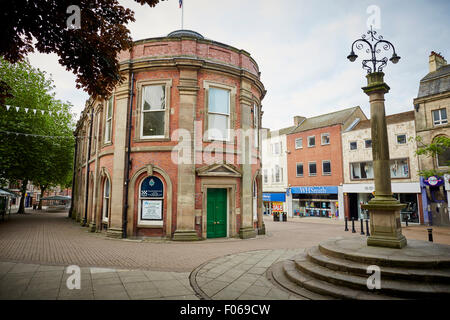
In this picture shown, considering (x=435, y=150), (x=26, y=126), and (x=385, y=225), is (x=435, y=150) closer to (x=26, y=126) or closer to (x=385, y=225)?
(x=385, y=225)

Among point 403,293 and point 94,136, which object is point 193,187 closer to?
point 403,293

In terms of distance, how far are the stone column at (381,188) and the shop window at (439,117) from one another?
19.0 m

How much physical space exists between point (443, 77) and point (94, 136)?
95.1ft

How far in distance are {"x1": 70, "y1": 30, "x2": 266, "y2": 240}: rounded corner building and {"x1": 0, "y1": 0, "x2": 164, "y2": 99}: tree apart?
5412 millimetres

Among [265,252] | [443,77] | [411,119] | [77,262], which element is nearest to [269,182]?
[411,119]

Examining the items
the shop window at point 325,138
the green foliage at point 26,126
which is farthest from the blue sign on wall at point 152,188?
the shop window at point 325,138

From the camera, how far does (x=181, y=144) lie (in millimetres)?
11758

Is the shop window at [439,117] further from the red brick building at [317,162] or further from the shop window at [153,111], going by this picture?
the shop window at [153,111]

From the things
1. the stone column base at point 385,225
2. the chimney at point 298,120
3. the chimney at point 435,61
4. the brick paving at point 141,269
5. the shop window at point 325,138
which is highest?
the chimney at point 435,61

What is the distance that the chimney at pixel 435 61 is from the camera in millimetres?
23109

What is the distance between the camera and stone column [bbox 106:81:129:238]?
11852 mm

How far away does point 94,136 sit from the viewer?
689 inches

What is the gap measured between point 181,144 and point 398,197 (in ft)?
73.2

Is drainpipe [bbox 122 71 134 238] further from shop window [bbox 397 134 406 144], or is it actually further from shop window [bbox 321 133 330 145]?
shop window [bbox 397 134 406 144]
